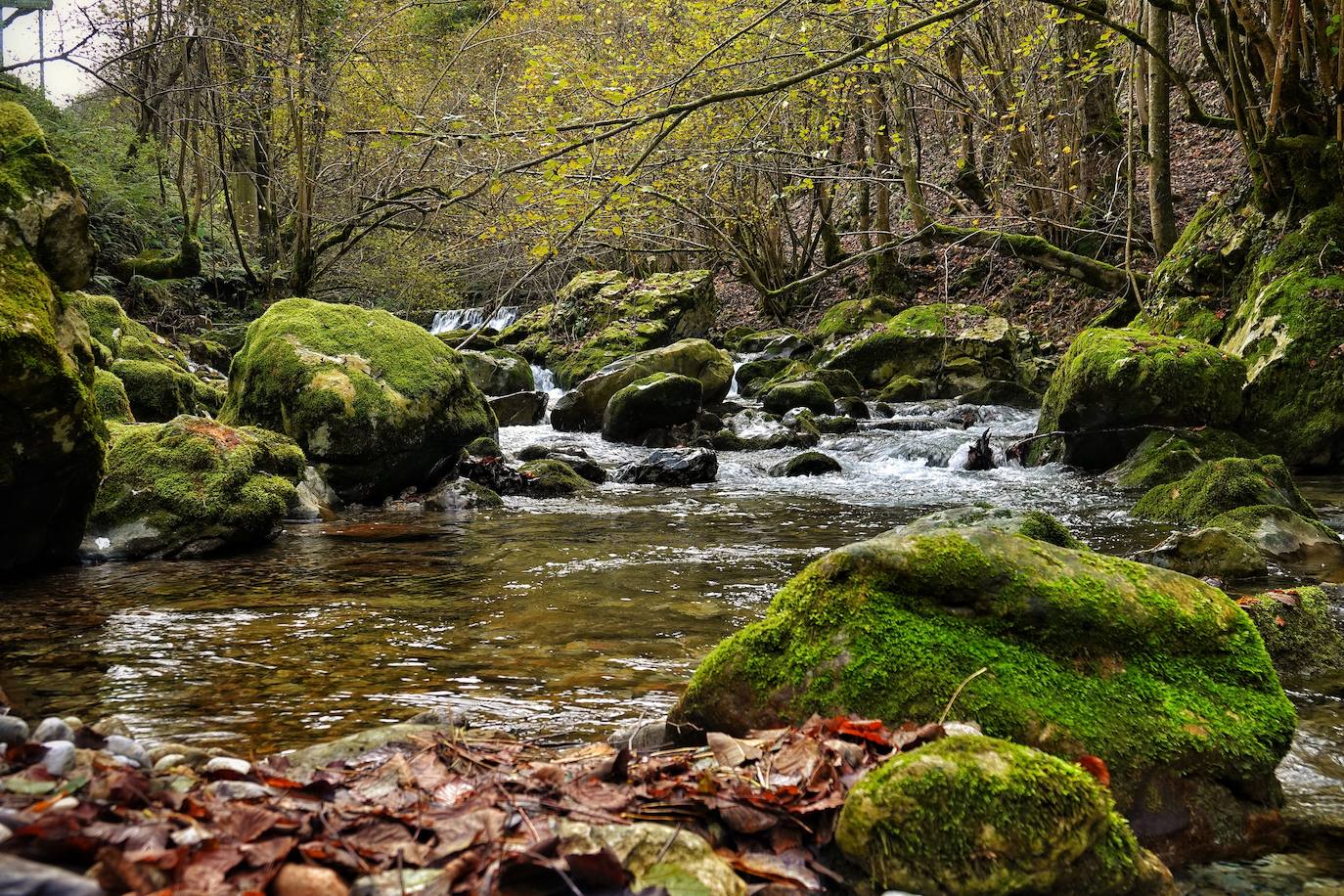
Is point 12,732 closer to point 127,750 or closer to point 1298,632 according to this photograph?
point 127,750

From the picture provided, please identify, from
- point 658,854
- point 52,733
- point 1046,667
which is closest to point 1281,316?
point 1046,667

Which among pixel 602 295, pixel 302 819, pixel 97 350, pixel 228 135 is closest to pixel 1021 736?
pixel 302 819

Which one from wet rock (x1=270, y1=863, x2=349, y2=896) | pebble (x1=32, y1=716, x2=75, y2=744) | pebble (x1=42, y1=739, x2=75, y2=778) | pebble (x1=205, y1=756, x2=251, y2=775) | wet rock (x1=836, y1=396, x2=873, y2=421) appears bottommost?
wet rock (x1=836, y1=396, x2=873, y2=421)

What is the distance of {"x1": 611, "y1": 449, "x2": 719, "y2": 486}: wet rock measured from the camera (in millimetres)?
11523

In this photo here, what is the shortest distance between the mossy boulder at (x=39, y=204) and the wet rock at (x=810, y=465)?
812cm

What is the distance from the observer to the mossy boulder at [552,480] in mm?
10531

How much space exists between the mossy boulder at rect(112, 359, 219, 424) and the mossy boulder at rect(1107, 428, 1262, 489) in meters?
10.8

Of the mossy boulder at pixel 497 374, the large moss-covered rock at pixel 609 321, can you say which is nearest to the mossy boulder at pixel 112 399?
the mossy boulder at pixel 497 374

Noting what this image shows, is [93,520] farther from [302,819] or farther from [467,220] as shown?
[467,220]

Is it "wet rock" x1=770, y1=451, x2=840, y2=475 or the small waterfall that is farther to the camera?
the small waterfall

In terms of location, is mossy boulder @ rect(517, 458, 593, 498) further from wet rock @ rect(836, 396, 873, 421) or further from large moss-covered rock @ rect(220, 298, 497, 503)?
wet rock @ rect(836, 396, 873, 421)

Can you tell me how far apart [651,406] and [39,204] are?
971 centimetres

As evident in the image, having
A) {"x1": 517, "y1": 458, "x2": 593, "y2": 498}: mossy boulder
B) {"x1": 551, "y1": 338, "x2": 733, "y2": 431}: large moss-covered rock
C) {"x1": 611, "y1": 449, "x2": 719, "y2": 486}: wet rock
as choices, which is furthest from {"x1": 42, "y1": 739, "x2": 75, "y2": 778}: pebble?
{"x1": 551, "y1": 338, "x2": 733, "y2": 431}: large moss-covered rock

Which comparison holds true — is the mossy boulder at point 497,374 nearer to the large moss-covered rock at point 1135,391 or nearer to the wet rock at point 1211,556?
the large moss-covered rock at point 1135,391
